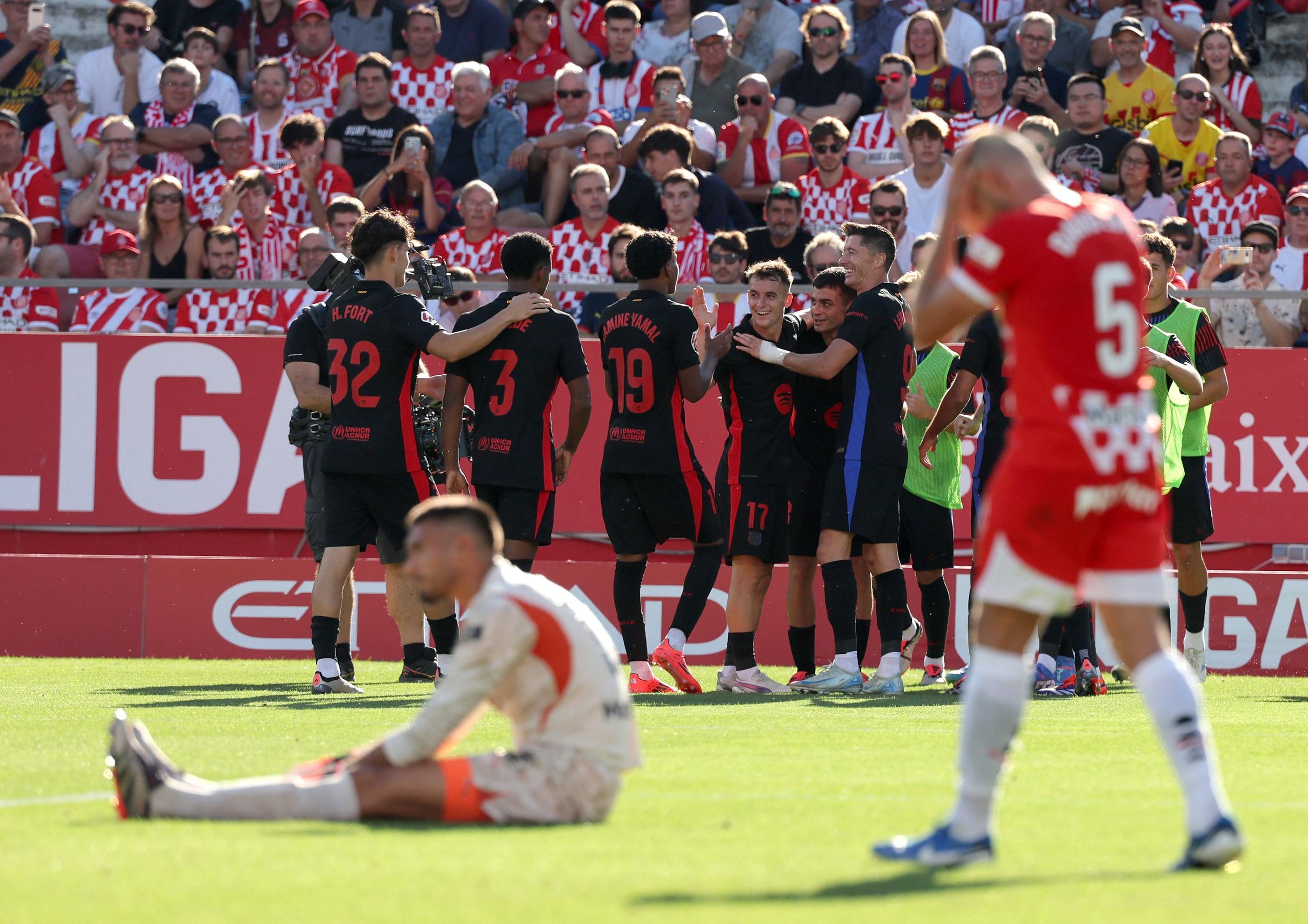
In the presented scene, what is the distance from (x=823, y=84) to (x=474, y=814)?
43.6 feet

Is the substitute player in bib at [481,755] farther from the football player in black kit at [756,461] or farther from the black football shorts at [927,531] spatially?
the black football shorts at [927,531]

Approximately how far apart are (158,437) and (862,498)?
664 cm

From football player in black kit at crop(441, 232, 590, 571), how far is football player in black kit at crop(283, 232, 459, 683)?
58cm

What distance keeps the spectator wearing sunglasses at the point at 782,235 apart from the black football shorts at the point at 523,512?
17.4ft

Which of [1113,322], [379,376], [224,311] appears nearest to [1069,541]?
[1113,322]

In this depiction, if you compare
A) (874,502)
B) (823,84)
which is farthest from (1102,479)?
(823,84)

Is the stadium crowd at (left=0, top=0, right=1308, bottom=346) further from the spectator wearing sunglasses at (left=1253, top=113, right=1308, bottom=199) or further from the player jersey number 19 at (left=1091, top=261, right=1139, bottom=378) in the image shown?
the player jersey number 19 at (left=1091, top=261, right=1139, bottom=378)

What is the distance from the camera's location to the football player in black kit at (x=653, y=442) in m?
10.2

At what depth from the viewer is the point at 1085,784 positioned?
6512 millimetres

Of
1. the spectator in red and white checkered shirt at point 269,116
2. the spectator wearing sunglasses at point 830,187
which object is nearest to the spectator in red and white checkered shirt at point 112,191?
the spectator in red and white checkered shirt at point 269,116

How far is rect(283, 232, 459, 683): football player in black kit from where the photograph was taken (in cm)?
1044

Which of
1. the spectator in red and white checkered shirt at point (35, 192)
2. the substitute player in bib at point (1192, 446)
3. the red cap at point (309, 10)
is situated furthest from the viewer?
the red cap at point (309, 10)

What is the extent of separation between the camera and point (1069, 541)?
185 inches

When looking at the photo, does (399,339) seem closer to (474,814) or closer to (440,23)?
(474,814)
